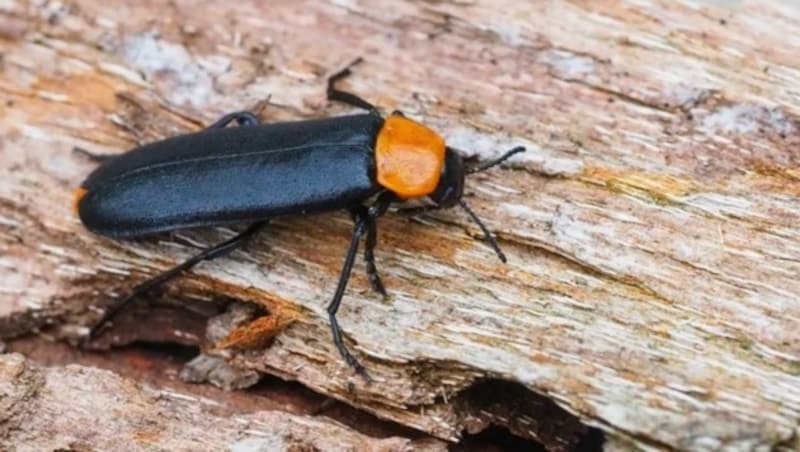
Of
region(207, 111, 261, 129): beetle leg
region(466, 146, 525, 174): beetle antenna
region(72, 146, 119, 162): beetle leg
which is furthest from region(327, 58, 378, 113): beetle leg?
region(72, 146, 119, 162): beetle leg

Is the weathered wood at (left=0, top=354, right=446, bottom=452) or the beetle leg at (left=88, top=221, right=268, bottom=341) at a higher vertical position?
the beetle leg at (left=88, top=221, right=268, bottom=341)

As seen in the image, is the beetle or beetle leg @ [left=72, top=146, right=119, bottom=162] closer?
the beetle

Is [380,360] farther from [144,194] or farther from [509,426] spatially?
[144,194]

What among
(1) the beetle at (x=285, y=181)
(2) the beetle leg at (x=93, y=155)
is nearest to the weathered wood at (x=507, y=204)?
(2) the beetle leg at (x=93, y=155)

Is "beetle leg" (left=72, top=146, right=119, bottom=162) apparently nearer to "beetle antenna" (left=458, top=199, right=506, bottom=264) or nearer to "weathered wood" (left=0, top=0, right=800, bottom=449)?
Answer: "weathered wood" (left=0, top=0, right=800, bottom=449)

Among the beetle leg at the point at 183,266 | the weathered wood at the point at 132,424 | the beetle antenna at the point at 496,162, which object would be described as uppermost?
the beetle antenna at the point at 496,162

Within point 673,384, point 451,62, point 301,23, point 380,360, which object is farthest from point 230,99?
point 673,384

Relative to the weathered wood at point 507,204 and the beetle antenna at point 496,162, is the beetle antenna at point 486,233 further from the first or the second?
the beetle antenna at point 496,162
